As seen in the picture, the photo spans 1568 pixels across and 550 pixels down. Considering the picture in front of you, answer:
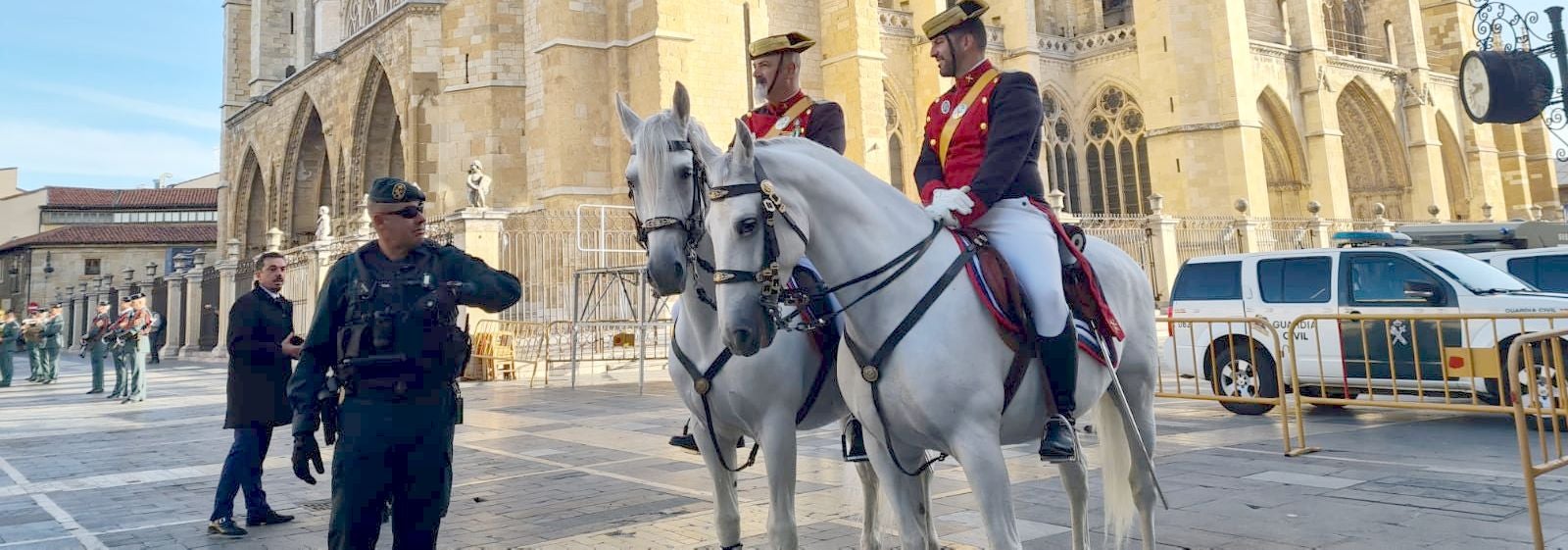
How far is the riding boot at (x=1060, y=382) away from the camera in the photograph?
279 centimetres

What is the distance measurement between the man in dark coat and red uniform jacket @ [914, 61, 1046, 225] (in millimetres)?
3698

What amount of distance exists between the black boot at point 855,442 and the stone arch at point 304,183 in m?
30.9

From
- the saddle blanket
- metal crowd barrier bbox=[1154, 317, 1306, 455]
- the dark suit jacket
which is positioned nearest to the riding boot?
the saddle blanket

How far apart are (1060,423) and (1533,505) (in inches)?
89.3

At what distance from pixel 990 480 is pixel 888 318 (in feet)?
1.81

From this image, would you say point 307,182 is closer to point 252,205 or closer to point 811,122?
point 252,205

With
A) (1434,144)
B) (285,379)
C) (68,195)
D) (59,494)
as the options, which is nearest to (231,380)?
(285,379)

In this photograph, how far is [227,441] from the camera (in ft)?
28.3

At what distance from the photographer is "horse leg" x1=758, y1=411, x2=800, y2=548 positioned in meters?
3.08

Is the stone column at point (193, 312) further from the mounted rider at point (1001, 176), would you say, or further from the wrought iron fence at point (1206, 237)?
the mounted rider at point (1001, 176)

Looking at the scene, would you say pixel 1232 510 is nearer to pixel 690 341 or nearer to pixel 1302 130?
pixel 690 341

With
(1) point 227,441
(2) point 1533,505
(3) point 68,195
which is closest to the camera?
(2) point 1533,505

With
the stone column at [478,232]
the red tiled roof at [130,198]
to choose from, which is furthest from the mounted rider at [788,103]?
the red tiled roof at [130,198]

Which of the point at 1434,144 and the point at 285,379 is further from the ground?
the point at 1434,144
